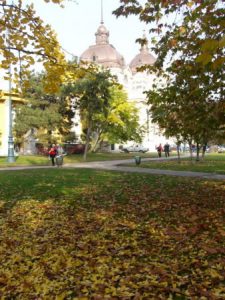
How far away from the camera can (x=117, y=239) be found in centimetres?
689

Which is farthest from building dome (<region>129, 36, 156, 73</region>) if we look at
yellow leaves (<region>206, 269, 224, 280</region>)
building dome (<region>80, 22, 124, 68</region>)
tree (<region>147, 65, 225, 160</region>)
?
yellow leaves (<region>206, 269, 224, 280</region>)

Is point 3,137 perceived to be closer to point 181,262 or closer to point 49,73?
point 49,73

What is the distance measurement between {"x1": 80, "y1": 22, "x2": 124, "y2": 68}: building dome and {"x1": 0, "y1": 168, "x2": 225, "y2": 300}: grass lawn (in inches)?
3644

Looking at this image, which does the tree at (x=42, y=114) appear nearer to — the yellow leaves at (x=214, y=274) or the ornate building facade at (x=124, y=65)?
the yellow leaves at (x=214, y=274)

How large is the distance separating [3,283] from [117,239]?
2.38 metres

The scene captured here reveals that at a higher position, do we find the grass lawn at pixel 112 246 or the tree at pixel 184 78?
the tree at pixel 184 78

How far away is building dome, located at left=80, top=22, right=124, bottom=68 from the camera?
101812 mm

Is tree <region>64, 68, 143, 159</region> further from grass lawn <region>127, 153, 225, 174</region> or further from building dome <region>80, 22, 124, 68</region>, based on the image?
building dome <region>80, 22, 124, 68</region>

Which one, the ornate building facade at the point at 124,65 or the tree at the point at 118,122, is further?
the ornate building facade at the point at 124,65

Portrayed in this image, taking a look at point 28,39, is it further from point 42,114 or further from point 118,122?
point 118,122

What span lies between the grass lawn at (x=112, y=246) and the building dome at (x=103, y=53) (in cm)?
9256

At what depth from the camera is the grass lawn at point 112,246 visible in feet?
15.5

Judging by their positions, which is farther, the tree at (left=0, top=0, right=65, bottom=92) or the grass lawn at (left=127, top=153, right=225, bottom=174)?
the grass lawn at (left=127, top=153, right=225, bottom=174)

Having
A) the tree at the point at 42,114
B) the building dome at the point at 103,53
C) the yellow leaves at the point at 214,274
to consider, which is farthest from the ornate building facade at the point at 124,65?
the yellow leaves at the point at 214,274
